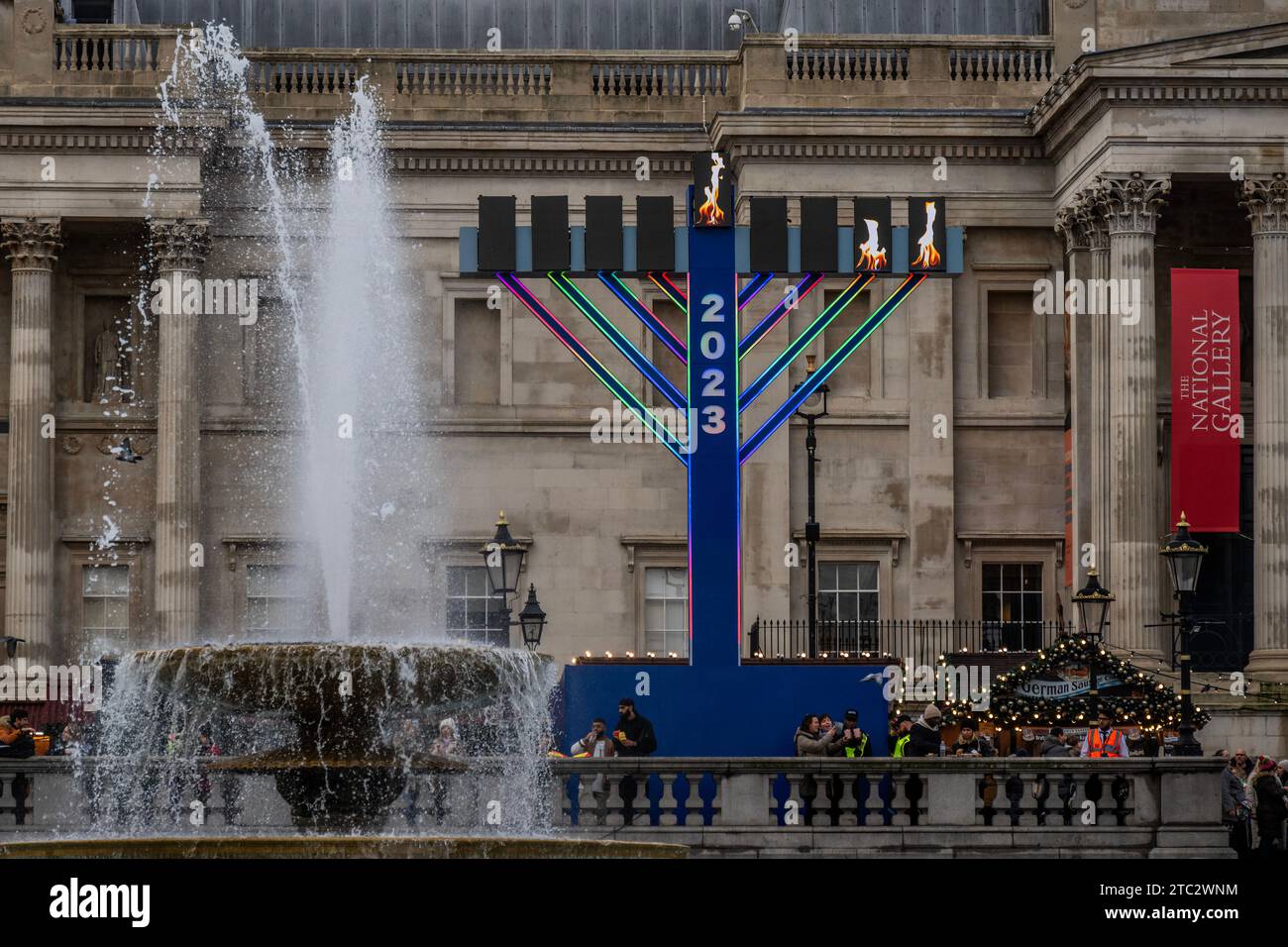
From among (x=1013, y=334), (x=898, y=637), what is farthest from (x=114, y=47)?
(x=898, y=637)

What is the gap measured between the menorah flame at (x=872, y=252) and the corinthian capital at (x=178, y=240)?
18228 millimetres

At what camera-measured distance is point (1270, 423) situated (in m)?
45.4

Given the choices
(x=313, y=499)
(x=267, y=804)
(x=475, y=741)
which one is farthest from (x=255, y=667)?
(x=313, y=499)

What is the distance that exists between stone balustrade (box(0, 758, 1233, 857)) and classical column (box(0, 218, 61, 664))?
73.4 ft

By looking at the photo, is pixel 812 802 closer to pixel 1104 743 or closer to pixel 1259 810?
pixel 1259 810

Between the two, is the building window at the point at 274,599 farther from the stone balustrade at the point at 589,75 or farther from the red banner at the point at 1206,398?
the red banner at the point at 1206,398

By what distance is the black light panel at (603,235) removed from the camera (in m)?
32.2

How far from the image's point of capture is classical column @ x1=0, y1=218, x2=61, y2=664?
47.8 m

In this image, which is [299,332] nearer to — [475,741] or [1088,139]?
[1088,139]

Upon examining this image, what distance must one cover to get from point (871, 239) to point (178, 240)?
1861 centimetres

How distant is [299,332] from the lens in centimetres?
4894

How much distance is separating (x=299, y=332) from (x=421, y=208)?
120 inches

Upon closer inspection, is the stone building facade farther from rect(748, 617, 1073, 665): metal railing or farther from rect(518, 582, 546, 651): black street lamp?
rect(518, 582, 546, 651): black street lamp
